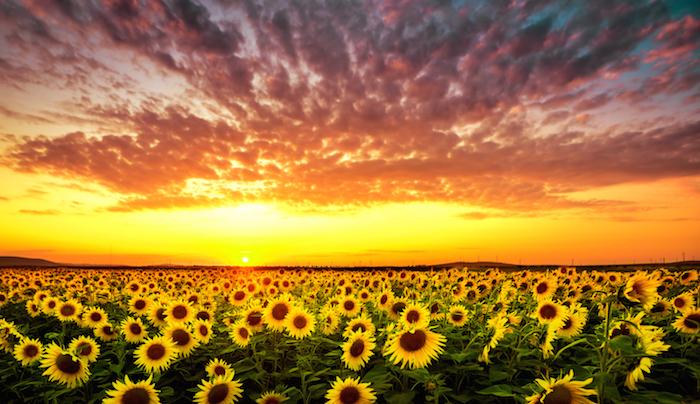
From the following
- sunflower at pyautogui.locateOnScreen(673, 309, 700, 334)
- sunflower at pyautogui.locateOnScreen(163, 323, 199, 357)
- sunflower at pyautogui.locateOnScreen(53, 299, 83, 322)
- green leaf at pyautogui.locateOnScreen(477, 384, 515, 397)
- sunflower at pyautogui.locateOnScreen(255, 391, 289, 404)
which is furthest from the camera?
sunflower at pyautogui.locateOnScreen(53, 299, 83, 322)

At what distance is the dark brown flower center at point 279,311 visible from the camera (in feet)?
23.3

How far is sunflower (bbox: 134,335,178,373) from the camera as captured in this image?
632cm

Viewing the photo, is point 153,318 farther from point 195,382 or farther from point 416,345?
point 416,345

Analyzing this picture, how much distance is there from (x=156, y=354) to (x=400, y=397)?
440 centimetres

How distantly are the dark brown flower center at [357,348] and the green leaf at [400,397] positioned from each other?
0.68 m

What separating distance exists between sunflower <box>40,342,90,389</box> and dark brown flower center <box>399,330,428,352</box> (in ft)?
16.6

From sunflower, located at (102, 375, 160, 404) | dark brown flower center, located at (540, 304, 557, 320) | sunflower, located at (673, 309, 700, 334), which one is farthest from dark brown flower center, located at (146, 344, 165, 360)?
sunflower, located at (673, 309, 700, 334)

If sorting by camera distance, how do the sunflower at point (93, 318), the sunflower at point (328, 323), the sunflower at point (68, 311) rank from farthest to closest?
the sunflower at point (68, 311)
the sunflower at point (93, 318)
the sunflower at point (328, 323)

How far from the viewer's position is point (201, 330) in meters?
7.12

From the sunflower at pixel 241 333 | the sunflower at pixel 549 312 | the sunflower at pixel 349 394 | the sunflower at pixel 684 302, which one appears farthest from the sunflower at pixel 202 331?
the sunflower at pixel 684 302

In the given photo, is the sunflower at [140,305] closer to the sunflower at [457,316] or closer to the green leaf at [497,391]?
the sunflower at [457,316]

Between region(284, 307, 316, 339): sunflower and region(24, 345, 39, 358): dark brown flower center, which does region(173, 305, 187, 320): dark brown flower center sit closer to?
region(24, 345, 39, 358): dark brown flower center

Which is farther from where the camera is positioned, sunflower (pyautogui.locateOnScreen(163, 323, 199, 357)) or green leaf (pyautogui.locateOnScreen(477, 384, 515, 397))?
sunflower (pyautogui.locateOnScreen(163, 323, 199, 357))

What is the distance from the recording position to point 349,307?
862 centimetres
